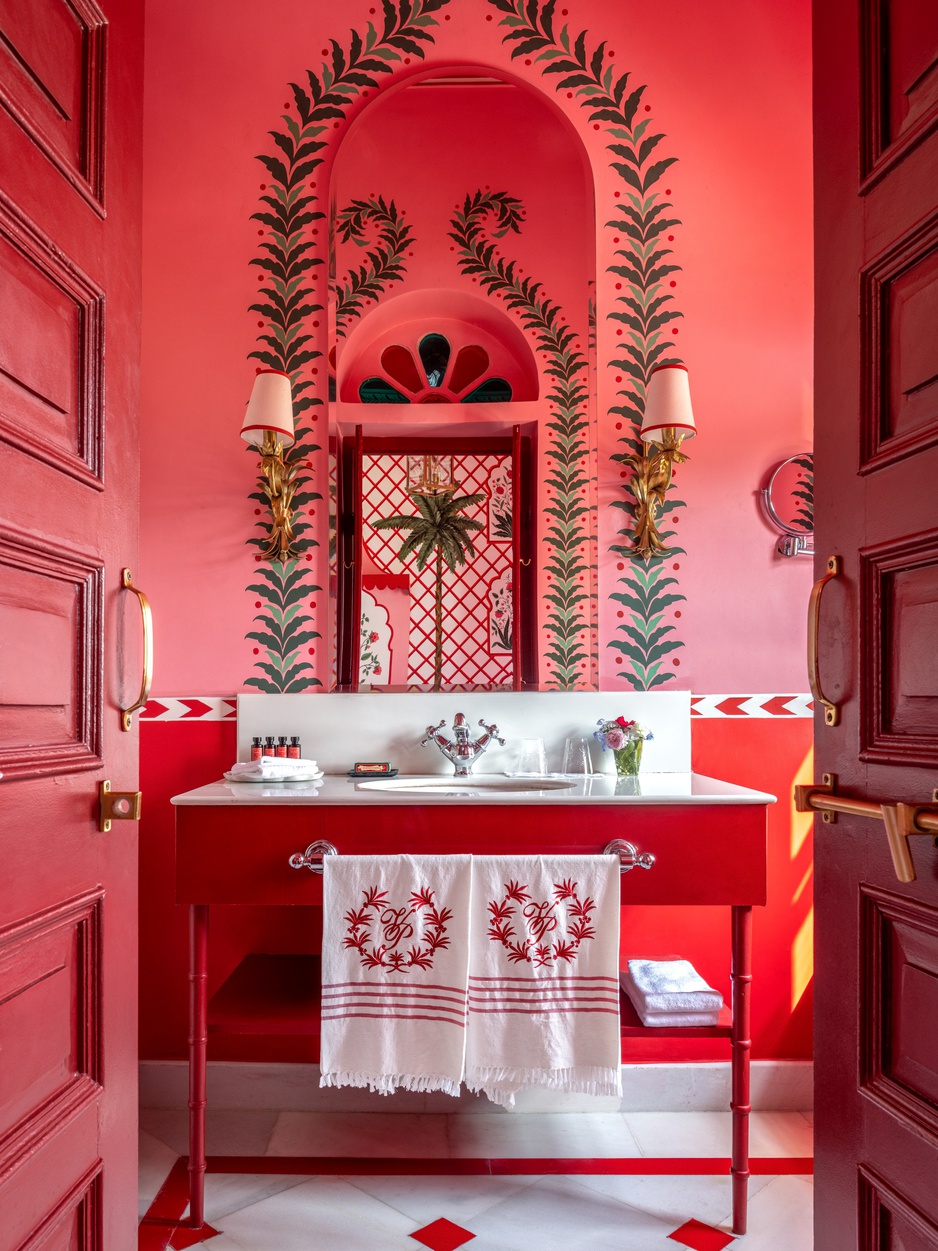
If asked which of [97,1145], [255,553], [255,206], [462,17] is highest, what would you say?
[462,17]

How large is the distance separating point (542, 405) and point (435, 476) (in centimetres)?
35

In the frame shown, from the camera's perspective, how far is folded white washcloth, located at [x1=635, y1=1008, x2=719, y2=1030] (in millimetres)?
1876

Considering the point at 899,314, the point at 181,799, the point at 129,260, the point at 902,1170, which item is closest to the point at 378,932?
the point at 181,799

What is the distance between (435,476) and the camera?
93.3 inches

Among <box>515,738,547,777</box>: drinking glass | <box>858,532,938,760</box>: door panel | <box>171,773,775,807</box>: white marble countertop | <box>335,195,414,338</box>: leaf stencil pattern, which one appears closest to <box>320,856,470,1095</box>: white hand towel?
<box>171,773,775,807</box>: white marble countertop

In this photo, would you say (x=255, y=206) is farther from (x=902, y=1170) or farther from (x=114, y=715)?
(x=902, y=1170)

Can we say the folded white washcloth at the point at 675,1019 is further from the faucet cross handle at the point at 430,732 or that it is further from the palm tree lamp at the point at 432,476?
the palm tree lamp at the point at 432,476

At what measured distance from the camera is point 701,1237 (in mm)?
1773

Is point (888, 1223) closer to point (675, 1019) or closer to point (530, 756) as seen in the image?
point (675, 1019)

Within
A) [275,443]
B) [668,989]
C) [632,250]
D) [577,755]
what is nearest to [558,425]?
[632,250]

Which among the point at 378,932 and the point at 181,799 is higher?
the point at 181,799

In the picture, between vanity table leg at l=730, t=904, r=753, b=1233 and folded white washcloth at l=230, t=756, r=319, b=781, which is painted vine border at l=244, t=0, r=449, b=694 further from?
vanity table leg at l=730, t=904, r=753, b=1233

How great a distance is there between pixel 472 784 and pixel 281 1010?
0.66 m

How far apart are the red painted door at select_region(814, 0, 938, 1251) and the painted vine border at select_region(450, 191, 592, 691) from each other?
1.29m
